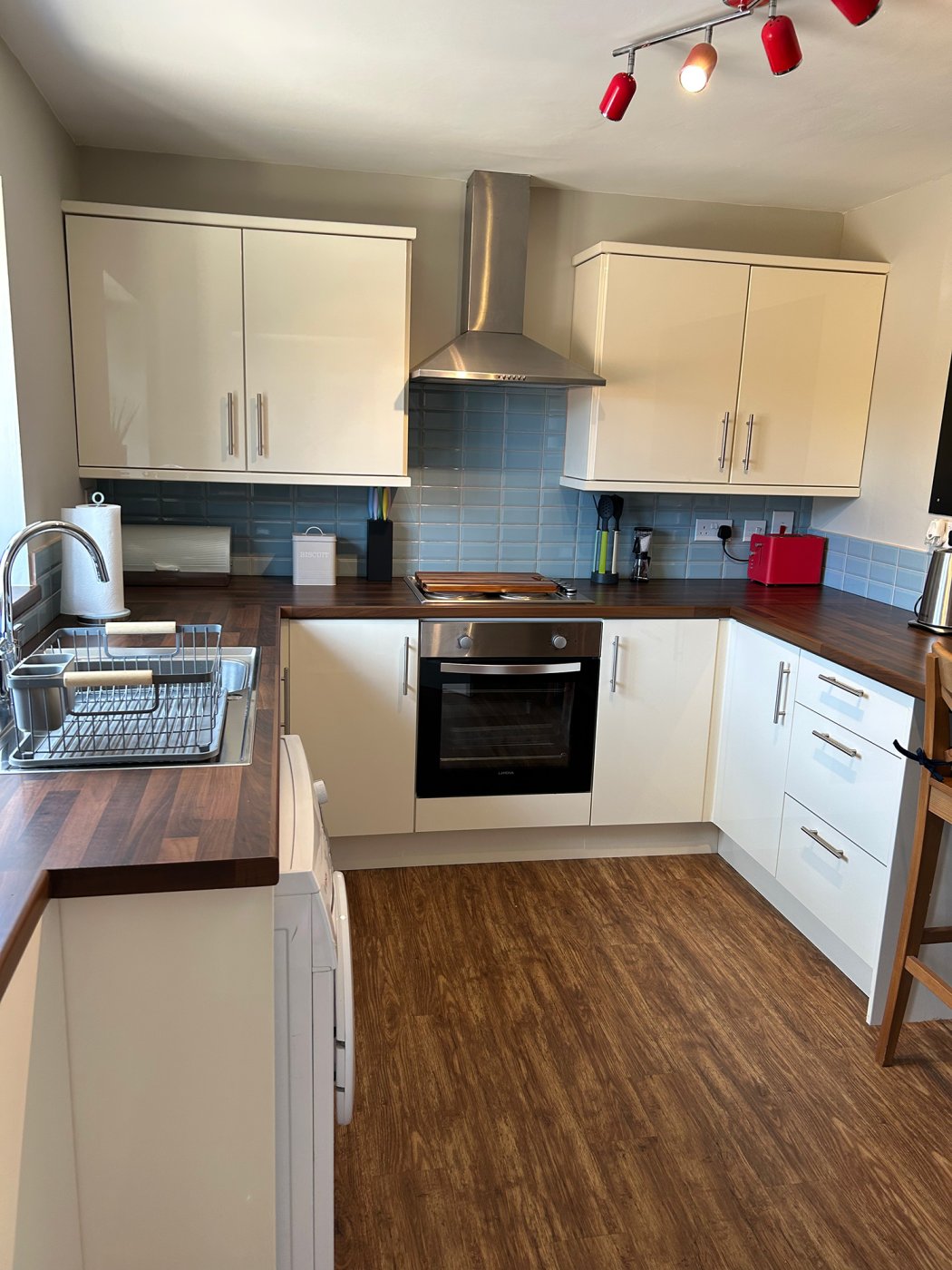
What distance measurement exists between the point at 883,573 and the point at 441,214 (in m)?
1.97

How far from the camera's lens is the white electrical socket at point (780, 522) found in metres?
3.61

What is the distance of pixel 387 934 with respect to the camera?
8.70 ft

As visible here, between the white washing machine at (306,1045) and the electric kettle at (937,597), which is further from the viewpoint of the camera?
the electric kettle at (937,597)

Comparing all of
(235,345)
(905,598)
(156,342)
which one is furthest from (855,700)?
(156,342)

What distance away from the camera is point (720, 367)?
124 inches

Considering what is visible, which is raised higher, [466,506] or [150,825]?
[466,506]

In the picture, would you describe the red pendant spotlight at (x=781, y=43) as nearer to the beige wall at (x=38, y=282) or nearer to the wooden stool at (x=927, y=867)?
the wooden stool at (x=927, y=867)

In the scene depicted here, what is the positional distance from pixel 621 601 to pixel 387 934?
4.18 ft

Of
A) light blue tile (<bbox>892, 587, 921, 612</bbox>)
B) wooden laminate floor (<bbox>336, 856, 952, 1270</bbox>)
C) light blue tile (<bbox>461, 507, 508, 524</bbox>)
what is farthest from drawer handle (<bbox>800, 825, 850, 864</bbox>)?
light blue tile (<bbox>461, 507, 508, 524</bbox>)

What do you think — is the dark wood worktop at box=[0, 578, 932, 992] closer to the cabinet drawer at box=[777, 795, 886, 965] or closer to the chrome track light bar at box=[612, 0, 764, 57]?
the cabinet drawer at box=[777, 795, 886, 965]

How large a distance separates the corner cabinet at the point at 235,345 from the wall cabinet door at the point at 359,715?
554 millimetres

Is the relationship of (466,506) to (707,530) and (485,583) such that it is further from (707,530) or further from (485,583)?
(707,530)

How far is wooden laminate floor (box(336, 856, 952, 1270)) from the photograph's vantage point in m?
1.70

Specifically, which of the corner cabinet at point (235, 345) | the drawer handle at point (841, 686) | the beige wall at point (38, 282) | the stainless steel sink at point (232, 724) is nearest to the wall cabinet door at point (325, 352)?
the corner cabinet at point (235, 345)
